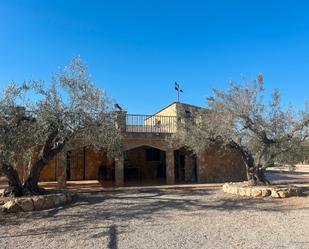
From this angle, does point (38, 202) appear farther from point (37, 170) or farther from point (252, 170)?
point (252, 170)

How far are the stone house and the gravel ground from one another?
24.4 feet

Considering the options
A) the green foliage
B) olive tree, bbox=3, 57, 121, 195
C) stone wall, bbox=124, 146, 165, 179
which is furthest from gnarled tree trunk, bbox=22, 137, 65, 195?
stone wall, bbox=124, 146, 165, 179

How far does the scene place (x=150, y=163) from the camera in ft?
85.7

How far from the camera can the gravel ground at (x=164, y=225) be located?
7.44 m

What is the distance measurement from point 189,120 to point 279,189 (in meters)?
5.85

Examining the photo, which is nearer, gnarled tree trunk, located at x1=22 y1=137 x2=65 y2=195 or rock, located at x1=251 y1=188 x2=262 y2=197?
gnarled tree trunk, located at x1=22 y1=137 x2=65 y2=195

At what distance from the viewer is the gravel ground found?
24.4 feet

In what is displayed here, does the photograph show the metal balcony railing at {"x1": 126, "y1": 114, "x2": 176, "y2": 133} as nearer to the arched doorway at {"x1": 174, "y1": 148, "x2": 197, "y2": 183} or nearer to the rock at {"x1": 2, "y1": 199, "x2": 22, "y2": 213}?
the arched doorway at {"x1": 174, "y1": 148, "x2": 197, "y2": 183}

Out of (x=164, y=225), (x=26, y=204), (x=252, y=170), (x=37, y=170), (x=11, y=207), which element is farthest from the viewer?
(x=252, y=170)

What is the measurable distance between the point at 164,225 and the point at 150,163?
17.0 metres

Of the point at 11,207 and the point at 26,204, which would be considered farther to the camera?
the point at 26,204

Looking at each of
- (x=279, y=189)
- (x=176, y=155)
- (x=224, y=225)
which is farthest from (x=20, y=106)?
(x=176, y=155)

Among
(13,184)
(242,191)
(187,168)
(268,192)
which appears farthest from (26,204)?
(187,168)

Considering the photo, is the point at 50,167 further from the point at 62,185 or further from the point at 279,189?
the point at 279,189
